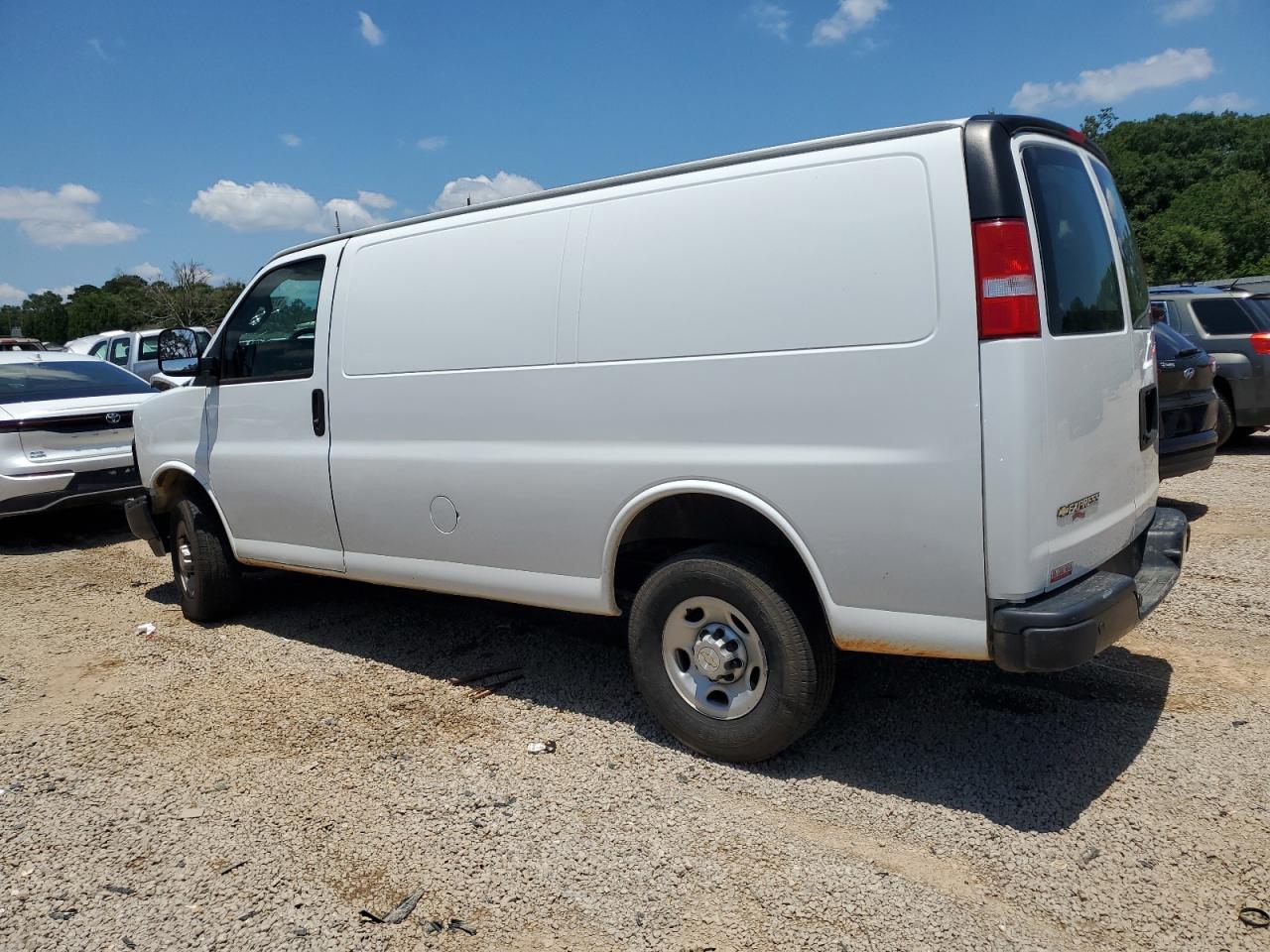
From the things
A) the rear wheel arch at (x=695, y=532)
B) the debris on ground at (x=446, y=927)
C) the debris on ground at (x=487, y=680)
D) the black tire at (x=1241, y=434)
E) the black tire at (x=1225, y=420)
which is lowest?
the debris on ground at (x=446, y=927)

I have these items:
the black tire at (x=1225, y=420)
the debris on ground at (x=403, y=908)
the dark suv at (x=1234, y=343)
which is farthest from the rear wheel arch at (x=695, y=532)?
the black tire at (x=1225, y=420)

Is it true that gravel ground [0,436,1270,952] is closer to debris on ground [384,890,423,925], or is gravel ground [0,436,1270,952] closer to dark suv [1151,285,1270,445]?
debris on ground [384,890,423,925]

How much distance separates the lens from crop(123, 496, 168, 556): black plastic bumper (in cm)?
652

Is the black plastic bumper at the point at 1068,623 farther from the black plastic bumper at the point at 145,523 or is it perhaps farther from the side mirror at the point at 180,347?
the black plastic bumper at the point at 145,523

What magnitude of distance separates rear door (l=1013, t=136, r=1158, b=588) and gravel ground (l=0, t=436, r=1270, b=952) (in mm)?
872

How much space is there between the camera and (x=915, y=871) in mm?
3082

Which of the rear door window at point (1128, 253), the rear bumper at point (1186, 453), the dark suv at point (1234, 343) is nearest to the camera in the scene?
the rear door window at point (1128, 253)

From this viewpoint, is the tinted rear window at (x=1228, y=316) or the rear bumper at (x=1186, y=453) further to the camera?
the tinted rear window at (x=1228, y=316)

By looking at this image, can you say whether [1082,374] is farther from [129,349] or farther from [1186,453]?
[129,349]

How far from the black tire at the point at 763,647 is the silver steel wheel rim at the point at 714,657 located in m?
0.03

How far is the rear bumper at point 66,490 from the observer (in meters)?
8.51

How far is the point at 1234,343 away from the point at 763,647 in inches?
341

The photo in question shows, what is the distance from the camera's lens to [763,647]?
11.9 feet

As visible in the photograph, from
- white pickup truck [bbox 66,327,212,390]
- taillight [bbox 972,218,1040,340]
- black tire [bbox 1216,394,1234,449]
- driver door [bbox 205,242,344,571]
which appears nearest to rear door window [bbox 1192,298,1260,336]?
black tire [bbox 1216,394,1234,449]
